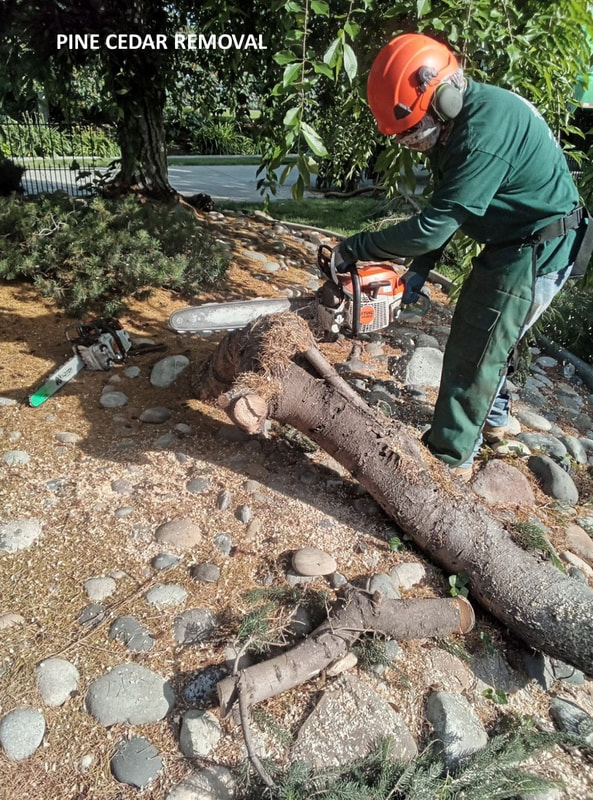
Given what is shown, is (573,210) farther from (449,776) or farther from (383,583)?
(449,776)

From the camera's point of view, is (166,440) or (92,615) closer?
(92,615)

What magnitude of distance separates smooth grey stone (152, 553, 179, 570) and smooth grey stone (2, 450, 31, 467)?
33.4 inches

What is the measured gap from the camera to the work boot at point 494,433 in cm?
316

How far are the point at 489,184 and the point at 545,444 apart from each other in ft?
5.44

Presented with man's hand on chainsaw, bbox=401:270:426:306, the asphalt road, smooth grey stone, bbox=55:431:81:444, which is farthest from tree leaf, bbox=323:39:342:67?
the asphalt road

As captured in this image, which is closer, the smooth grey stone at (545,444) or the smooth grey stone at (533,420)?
the smooth grey stone at (545,444)

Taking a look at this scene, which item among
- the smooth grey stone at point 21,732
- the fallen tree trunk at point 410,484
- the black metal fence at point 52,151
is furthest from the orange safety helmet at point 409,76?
the black metal fence at point 52,151

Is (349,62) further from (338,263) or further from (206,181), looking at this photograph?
(206,181)

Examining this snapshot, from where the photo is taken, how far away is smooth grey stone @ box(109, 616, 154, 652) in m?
1.95

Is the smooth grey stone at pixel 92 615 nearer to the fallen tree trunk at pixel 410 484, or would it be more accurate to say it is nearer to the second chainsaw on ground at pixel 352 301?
the fallen tree trunk at pixel 410 484

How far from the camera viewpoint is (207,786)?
1639 mm

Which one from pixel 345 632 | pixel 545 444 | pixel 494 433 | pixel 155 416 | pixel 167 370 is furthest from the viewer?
pixel 167 370

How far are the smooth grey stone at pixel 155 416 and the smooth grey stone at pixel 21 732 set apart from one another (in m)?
1.51

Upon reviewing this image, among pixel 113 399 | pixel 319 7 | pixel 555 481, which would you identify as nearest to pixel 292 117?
pixel 319 7
